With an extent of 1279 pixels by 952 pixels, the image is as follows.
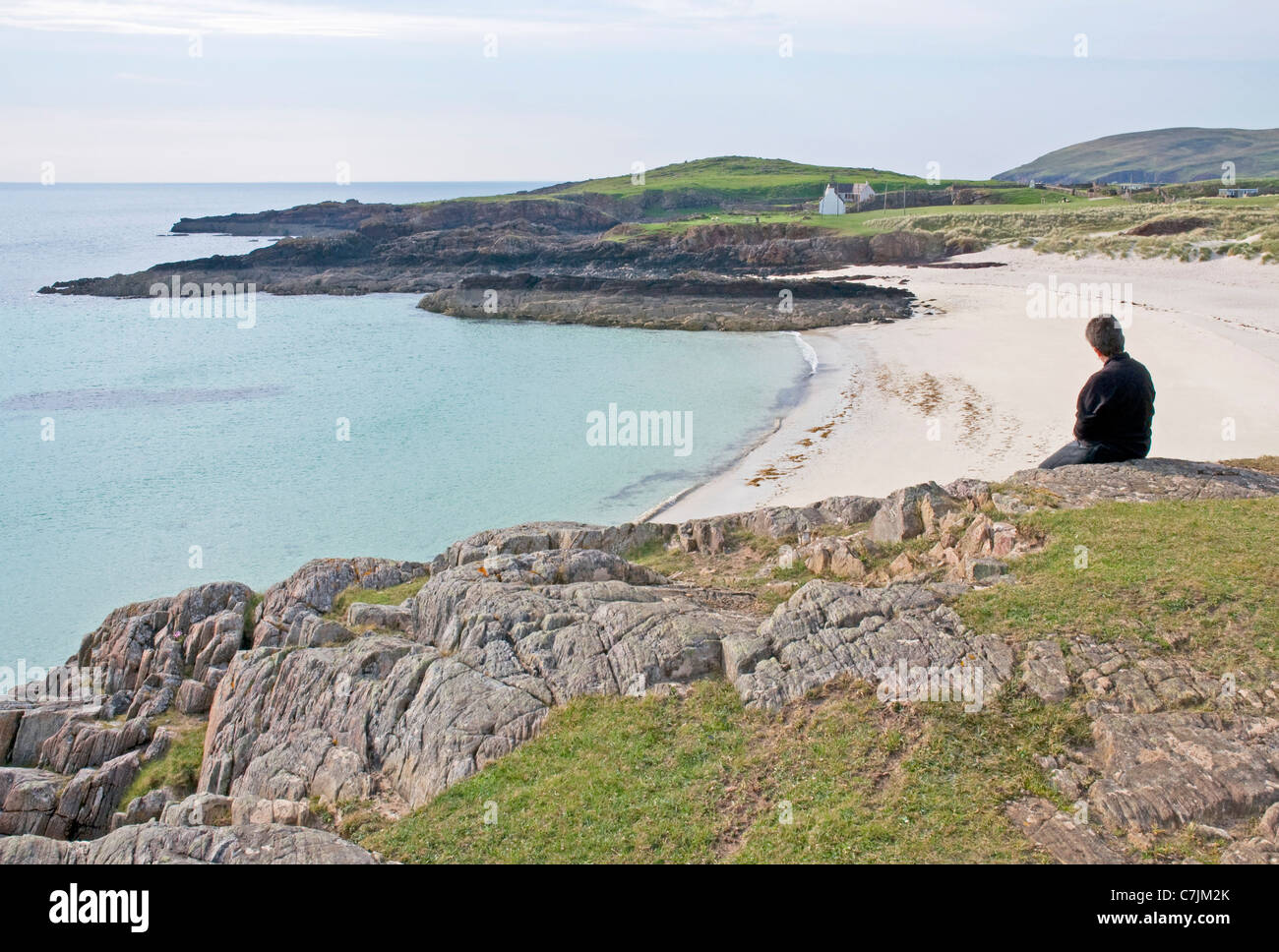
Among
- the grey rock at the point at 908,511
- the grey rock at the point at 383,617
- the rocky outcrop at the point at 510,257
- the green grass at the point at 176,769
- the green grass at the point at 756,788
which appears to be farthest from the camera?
the rocky outcrop at the point at 510,257

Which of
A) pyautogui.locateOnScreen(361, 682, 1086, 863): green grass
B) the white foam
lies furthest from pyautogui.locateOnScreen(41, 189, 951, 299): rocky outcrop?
pyautogui.locateOnScreen(361, 682, 1086, 863): green grass

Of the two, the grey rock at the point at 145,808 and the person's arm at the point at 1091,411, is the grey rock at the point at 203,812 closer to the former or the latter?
the grey rock at the point at 145,808

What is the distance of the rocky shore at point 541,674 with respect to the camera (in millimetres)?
6887

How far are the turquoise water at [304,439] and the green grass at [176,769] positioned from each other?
7.78 metres

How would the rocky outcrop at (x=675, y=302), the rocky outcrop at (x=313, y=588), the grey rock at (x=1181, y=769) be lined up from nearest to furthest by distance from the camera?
1. the grey rock at (x=1181, y=769)
2. the rocky outcrop at (x=313, y=588)
3. the rocky outcrop at (x=675, y=302)

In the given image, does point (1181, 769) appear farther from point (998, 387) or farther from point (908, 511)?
point (998, 387)

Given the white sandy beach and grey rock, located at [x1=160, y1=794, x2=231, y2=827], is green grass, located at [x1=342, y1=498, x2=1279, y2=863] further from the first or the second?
the white sandy beach

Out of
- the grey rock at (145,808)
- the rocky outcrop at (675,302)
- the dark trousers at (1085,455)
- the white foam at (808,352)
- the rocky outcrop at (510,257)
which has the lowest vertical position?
the grey rock at (145,808)

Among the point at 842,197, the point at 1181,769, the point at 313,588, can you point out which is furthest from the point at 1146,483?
the point at 842,197

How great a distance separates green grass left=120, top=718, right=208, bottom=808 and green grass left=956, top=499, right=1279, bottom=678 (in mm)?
9430

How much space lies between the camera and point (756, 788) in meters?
7.15

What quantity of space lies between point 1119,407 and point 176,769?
43.3 ft

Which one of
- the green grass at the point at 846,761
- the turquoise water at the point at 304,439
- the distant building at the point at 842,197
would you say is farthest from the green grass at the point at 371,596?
the distant building at the point at 842,197

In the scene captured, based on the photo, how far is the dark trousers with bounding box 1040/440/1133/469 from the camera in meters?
12.3
